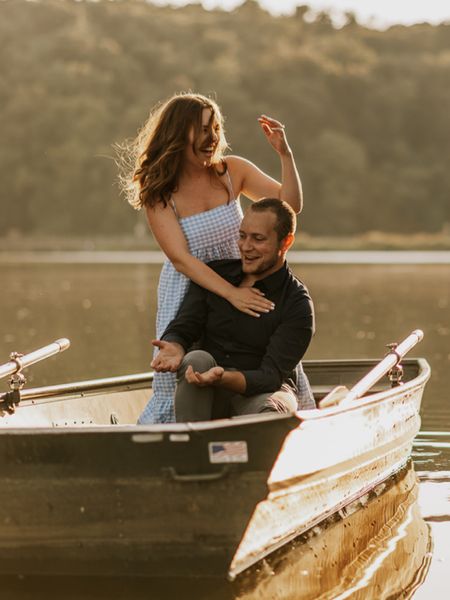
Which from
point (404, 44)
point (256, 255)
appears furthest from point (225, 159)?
point (404, 44)

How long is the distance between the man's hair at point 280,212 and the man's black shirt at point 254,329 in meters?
0.17

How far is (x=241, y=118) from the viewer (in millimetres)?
68562

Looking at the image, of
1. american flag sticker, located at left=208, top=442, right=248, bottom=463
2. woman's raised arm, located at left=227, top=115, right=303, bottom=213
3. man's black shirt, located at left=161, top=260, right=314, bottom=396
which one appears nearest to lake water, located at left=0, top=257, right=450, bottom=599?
american flag sticker, located at left=208, top=442, right=248, bottom=463

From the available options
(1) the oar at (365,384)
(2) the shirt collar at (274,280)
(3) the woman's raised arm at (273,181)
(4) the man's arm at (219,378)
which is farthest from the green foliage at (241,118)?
(4) the man's arm at (219,378)

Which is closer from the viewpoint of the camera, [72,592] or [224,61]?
[72,592]

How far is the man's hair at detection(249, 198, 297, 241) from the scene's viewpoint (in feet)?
17.9

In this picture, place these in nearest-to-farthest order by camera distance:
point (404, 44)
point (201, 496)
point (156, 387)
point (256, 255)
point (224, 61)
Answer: point (201, 496) < point (256, 255) < point (156, 387) < point (224, 61) < point (404, 44)

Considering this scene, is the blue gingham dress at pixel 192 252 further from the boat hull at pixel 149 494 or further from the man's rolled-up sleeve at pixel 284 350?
the boat hull at pixel 149 494

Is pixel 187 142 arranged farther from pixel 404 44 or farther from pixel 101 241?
pixel 404 44

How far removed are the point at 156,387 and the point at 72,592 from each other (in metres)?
1.21

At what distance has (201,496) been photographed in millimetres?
4785

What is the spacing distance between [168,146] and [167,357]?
0.94m

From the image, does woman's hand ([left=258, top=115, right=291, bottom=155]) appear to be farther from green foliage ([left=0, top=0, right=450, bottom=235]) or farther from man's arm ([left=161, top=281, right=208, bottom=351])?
green foliage ([left=0, top=0, right=450, bottom=235])

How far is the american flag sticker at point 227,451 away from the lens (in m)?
4.71
